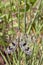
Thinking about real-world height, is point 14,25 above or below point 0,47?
above

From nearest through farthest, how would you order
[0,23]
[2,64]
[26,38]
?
1. [26,38]
2. [2,64]
3. [0,23]

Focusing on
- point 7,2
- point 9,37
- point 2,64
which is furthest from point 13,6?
point 2,64

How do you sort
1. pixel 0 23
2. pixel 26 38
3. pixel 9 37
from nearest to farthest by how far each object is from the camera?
pixel 26 38 → pixel 9 37 → pixel 0 23

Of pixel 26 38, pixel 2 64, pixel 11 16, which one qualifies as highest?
pixel 26 38

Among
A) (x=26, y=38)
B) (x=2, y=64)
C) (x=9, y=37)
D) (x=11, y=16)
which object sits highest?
(x=26, y=38)

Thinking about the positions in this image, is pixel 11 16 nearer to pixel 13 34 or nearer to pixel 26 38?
pixel 13 34

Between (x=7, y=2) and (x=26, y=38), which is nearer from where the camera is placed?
(x=26, y=38)

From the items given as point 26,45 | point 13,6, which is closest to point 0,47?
point 13,6

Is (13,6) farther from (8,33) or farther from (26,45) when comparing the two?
(26,45)

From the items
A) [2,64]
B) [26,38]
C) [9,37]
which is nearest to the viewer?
[26,38]
